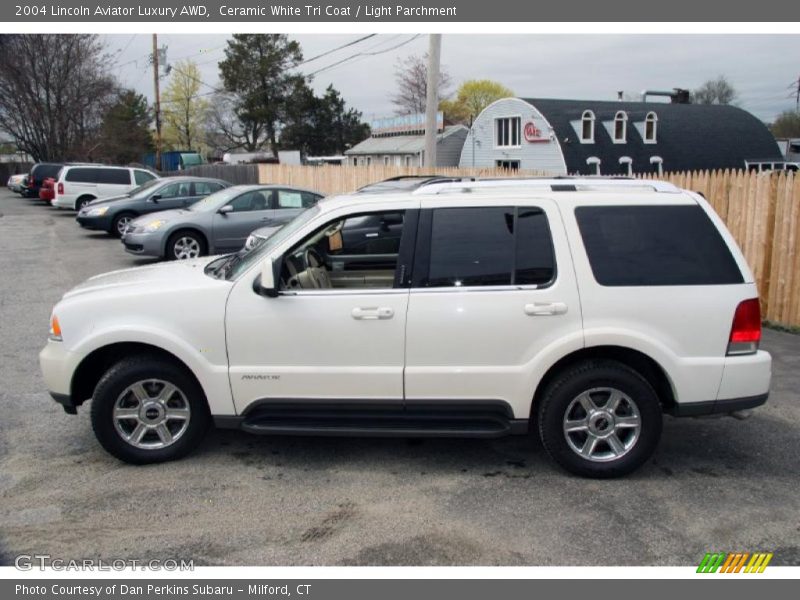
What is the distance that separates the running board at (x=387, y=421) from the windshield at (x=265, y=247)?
91 cm

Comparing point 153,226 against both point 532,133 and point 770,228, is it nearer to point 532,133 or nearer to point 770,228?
point 770,228

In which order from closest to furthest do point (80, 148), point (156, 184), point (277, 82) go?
point (156, 184) → point (80, 148) → point (277, 82)

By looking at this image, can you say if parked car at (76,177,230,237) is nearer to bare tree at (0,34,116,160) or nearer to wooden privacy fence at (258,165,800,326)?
wooden privacy fence at (258,165,800,326)

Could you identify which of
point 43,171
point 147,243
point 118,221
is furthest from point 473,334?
point 43,171

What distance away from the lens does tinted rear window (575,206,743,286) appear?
14.3ft

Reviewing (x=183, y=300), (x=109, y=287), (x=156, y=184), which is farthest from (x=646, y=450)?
(x=156, y=184)

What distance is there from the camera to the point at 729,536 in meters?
3.84

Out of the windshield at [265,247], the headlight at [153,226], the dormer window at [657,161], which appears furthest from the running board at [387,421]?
the dormer window at [657,161]

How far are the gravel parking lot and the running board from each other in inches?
12.7

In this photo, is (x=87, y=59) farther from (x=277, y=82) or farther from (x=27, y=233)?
(x=27, y=233)

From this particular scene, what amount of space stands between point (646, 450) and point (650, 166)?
4450cm

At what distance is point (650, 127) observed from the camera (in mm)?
46000

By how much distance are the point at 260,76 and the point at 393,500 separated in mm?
61725

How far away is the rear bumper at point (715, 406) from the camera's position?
441 cm
